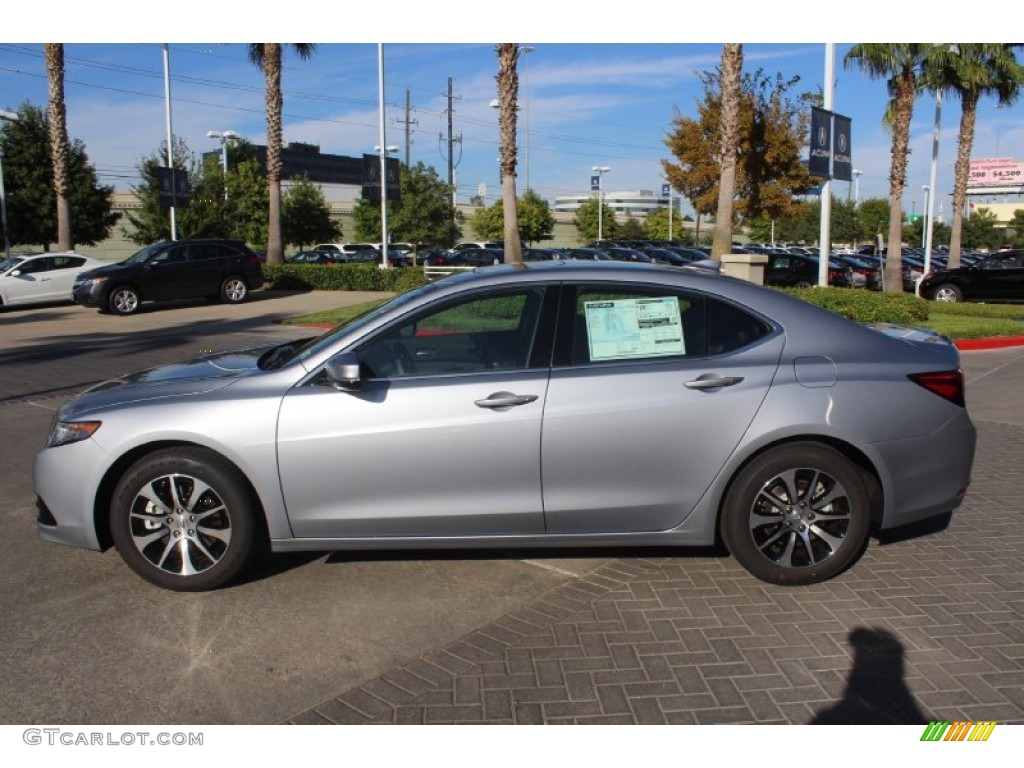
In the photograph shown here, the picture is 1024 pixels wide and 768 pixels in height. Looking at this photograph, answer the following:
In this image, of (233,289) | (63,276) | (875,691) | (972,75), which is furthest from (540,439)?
(972,75)

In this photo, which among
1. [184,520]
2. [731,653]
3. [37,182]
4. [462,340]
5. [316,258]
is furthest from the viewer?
[316,258]

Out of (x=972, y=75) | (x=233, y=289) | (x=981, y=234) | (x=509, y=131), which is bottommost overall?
(x=233, y=289)

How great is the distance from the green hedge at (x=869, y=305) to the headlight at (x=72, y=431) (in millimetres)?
11791

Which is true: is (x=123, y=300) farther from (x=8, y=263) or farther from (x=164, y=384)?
(x=164, y=384)

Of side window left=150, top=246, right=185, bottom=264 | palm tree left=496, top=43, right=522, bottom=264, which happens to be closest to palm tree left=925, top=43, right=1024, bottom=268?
palm tree left=496, top=43, right=522, bottom=264

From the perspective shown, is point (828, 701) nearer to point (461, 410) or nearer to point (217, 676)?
point (461, 410)

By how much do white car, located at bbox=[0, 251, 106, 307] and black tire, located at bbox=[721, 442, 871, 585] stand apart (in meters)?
22.1

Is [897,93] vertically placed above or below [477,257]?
above

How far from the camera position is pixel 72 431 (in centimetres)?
445

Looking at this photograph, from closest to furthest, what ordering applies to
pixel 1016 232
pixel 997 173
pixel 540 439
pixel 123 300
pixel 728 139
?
pixel 540 439 → pixel 728 139 → pixel 123 300 → pixel 1016 232 → pixel 997 173

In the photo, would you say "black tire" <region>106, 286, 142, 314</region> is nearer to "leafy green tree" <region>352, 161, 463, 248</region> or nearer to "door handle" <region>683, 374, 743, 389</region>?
"door handle" <region>683, 374, 743, 389</region>

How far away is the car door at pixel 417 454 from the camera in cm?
428

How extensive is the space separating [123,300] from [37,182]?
1800 cm

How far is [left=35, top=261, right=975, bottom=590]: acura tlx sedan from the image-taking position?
4.29 metres
